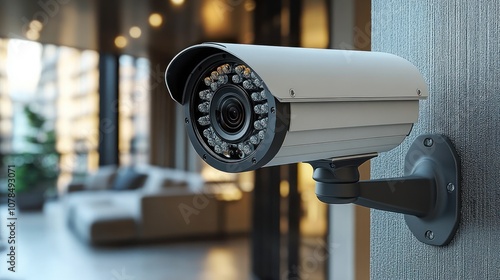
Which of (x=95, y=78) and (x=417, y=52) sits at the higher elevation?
(x=95, y=78)

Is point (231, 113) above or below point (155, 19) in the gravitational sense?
below

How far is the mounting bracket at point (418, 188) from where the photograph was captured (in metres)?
0.48

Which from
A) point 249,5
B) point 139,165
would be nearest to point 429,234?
point 139,165

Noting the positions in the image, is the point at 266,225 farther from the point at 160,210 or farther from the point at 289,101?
the point at 289,101

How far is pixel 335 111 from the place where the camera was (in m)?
0.42

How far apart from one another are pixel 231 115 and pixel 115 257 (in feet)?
9.21

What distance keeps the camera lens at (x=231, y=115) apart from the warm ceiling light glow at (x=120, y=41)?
2.72 m

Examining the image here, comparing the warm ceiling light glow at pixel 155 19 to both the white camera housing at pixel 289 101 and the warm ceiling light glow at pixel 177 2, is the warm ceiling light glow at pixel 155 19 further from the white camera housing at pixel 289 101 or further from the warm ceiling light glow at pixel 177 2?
the white camera housing at pixel 289 101

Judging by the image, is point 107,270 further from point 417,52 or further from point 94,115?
point 417,52

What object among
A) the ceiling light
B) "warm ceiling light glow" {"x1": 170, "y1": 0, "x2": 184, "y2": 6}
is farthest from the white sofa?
the ceiling light

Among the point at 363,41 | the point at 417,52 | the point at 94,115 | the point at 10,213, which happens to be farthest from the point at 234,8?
the point at 417,52

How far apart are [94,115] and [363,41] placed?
1546mm

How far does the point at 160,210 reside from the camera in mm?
3203

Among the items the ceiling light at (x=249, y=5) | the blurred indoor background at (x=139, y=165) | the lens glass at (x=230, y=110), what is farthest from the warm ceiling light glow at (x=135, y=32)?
the lens glass at (x=230, y=110)
